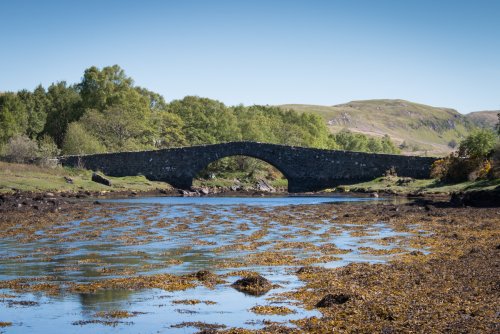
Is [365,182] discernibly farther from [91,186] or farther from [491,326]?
[491,326]

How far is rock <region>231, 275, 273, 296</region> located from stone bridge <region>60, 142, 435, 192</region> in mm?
69232

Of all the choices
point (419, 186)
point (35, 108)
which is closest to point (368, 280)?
point (419, 186)

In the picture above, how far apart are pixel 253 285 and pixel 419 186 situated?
6111 cm

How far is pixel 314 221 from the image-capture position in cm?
4250

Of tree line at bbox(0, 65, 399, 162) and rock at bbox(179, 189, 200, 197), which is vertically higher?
tree line at bbox(0, 65, 399, 162)

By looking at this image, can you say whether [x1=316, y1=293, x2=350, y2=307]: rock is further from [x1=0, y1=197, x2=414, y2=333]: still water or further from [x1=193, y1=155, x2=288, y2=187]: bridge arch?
[x1=193, y1=155, x2=288, y2=187]: bridge arch

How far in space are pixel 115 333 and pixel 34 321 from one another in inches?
83.9

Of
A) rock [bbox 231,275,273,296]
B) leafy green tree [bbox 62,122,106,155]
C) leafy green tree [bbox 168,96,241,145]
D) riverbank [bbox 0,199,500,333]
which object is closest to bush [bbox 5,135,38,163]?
leafy green tree [bbox 62,122,106,155]

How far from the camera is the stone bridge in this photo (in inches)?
3469

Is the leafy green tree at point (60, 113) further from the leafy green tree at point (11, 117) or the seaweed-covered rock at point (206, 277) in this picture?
the seaweed-covered rock at point (206, 277)

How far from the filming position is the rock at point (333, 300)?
16531mm

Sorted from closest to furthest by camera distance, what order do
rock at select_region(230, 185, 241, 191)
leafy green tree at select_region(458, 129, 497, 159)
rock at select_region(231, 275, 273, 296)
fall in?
rock at select_region(231, 275, 273, 296)
leafy green tree at select_region(458, 129, 497, 159)
rock at select_region(230, 185, 241, 191)

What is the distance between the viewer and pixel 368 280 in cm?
1972

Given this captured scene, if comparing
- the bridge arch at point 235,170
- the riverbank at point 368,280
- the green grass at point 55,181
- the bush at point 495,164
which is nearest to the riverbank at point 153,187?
the green grass at point 55,181
